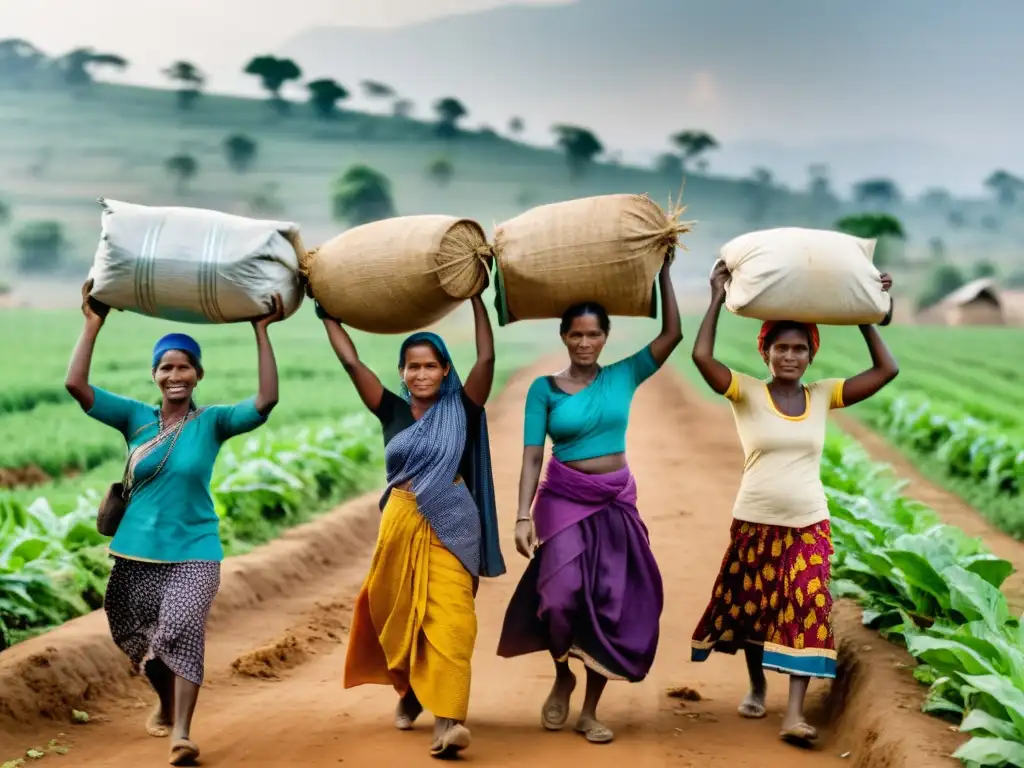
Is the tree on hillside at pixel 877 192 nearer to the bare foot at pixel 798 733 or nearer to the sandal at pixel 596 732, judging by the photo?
the bare foot at pixel 798 733

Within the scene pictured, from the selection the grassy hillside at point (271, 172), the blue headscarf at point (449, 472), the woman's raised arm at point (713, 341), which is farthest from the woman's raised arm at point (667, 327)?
the grassy hillside at point (271, 172)

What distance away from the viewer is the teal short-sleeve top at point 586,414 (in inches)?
201

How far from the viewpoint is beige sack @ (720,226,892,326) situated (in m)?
4.96

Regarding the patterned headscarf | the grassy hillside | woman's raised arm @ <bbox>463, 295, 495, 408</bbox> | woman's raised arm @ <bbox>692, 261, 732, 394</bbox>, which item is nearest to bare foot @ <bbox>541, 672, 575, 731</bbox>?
woman's raised arm @ <bbox>463, 295, 495, 408</bbox>

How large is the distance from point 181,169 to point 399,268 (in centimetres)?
7017

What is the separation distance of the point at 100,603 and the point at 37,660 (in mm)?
1290

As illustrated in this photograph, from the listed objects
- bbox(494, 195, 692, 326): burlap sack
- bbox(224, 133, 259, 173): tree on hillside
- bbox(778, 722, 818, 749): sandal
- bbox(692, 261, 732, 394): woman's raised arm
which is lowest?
bbox(778, 722, 818, 749): sandal

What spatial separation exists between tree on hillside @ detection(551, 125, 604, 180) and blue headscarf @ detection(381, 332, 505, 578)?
3267 inches

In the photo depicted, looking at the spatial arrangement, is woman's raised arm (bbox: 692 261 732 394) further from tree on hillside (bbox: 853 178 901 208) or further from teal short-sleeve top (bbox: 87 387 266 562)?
tree on hillside (bbox: 853 178 901 208)

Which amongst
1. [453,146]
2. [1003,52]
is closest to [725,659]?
[453,146]

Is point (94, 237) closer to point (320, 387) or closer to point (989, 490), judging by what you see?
point (320, 387)

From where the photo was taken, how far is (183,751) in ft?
15.2

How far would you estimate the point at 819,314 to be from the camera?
503 cm

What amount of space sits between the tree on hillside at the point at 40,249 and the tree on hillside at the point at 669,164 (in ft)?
156
